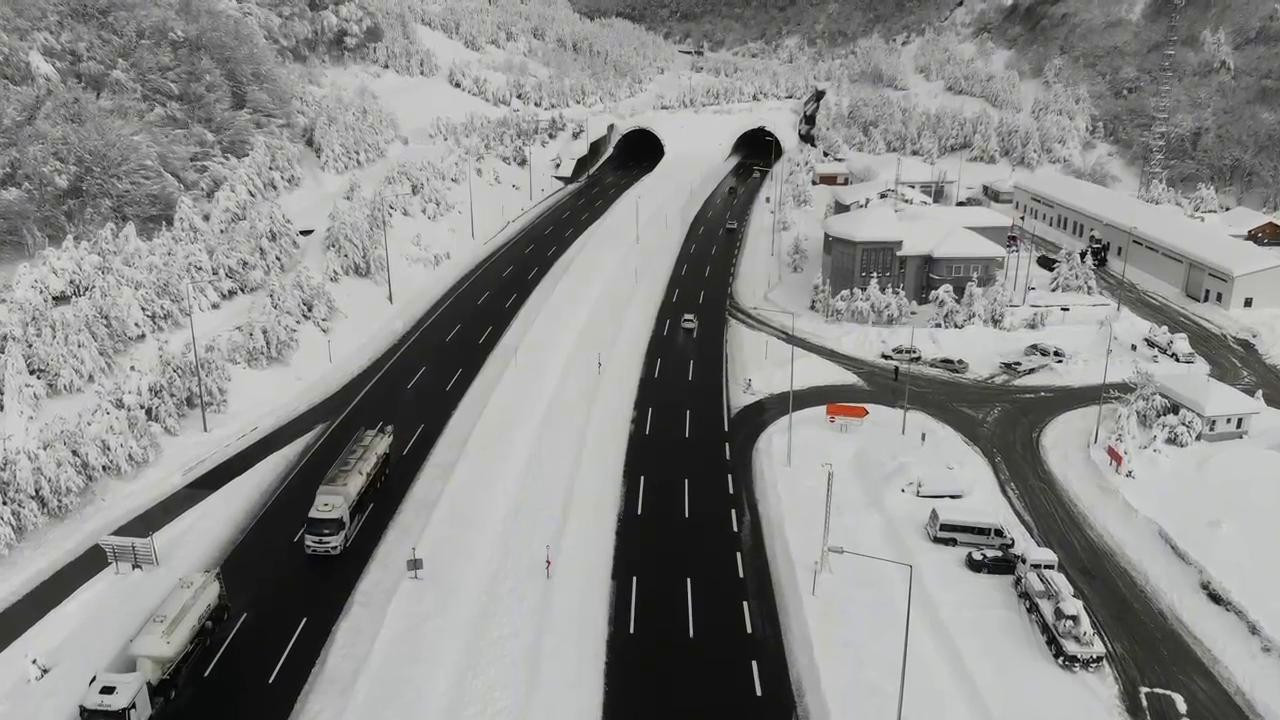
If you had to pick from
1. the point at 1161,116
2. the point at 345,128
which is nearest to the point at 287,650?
the point at 345,128

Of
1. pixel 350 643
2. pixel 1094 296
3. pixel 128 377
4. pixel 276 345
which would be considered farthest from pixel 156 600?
pixel 1094 296

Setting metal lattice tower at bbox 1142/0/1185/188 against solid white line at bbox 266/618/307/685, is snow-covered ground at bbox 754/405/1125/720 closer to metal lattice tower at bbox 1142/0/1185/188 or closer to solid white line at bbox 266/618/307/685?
solid white line at bbox 266/618/307/685

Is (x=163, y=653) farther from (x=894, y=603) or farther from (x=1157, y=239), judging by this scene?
(x=1157, y=239)

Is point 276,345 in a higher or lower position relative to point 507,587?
higher

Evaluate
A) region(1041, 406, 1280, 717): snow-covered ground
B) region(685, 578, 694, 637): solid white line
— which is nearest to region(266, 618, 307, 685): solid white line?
region(685, 578, 694, 637): solid white line

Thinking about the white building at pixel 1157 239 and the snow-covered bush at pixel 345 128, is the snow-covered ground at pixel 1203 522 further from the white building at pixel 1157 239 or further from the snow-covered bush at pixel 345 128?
the snow-covered bush at pixel 345 128

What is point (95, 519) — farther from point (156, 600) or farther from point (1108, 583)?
point (1108, 583)

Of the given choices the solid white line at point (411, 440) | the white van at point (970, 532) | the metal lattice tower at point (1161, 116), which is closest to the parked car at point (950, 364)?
the white van at point (970, 532)
